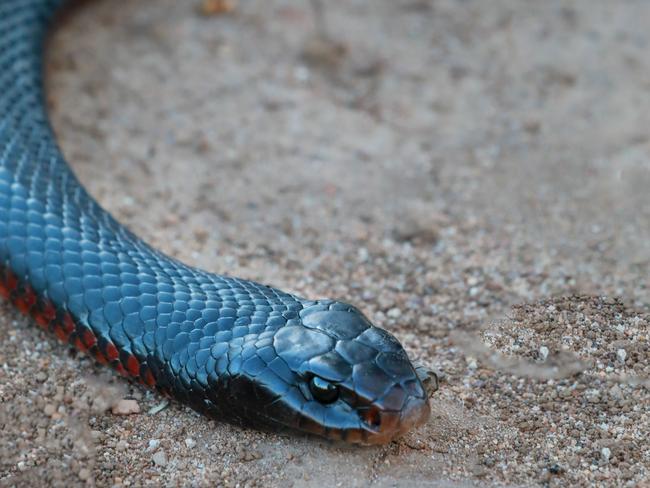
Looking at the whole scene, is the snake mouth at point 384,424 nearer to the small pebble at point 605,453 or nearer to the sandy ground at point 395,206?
the sandy ground at point 395,206

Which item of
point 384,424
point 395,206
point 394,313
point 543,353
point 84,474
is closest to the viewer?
point 384,424

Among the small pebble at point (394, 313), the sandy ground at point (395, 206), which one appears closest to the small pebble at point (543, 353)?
the sandy ground at point (395, 206)

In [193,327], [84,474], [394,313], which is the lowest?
[84,474]

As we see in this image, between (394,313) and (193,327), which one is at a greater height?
(193,327)

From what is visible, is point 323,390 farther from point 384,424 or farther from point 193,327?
point 193,327

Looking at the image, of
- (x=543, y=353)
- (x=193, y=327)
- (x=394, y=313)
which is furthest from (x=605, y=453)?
(x=193, y=327)
